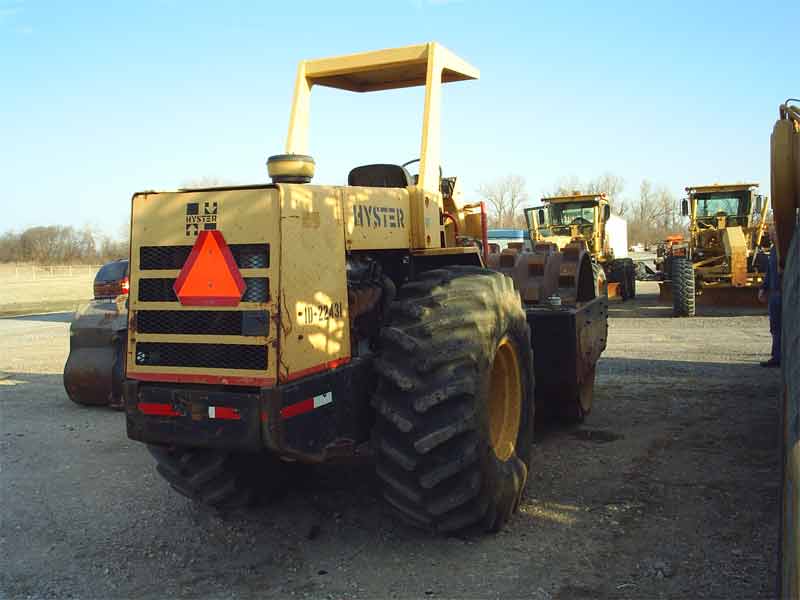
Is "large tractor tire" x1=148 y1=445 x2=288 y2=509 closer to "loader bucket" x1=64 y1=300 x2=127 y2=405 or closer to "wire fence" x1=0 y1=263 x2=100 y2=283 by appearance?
"loader bucket" x1=64 y1=300 x2=127 y2=405

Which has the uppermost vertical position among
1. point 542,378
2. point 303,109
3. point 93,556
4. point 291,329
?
point 303,109

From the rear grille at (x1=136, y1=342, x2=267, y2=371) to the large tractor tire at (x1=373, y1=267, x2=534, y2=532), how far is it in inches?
26.1

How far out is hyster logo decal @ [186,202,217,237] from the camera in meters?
3.94

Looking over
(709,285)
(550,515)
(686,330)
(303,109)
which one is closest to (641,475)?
(550,515)

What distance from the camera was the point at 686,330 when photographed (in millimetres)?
13648

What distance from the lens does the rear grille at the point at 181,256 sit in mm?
3840

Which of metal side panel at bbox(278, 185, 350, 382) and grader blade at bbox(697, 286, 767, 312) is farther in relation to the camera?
grader blade at bbox(697, 286, 767, 312)

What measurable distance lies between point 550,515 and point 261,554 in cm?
172

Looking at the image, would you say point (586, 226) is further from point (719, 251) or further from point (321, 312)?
point (321, 312)

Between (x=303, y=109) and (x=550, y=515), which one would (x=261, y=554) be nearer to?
(x=550, y=515)

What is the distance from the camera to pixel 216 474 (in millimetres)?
4598

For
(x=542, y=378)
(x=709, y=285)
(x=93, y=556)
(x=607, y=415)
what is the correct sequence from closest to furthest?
(x=93, y=556) → (x=542, y=378) → (x=607, y=415) → (x=709, y=285)

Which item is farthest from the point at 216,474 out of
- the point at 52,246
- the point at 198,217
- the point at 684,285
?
the point at 52,246

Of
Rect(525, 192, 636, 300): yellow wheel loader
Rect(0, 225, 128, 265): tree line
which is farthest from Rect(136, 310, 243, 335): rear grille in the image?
Rect(0, 225, 128, 265): tree line
